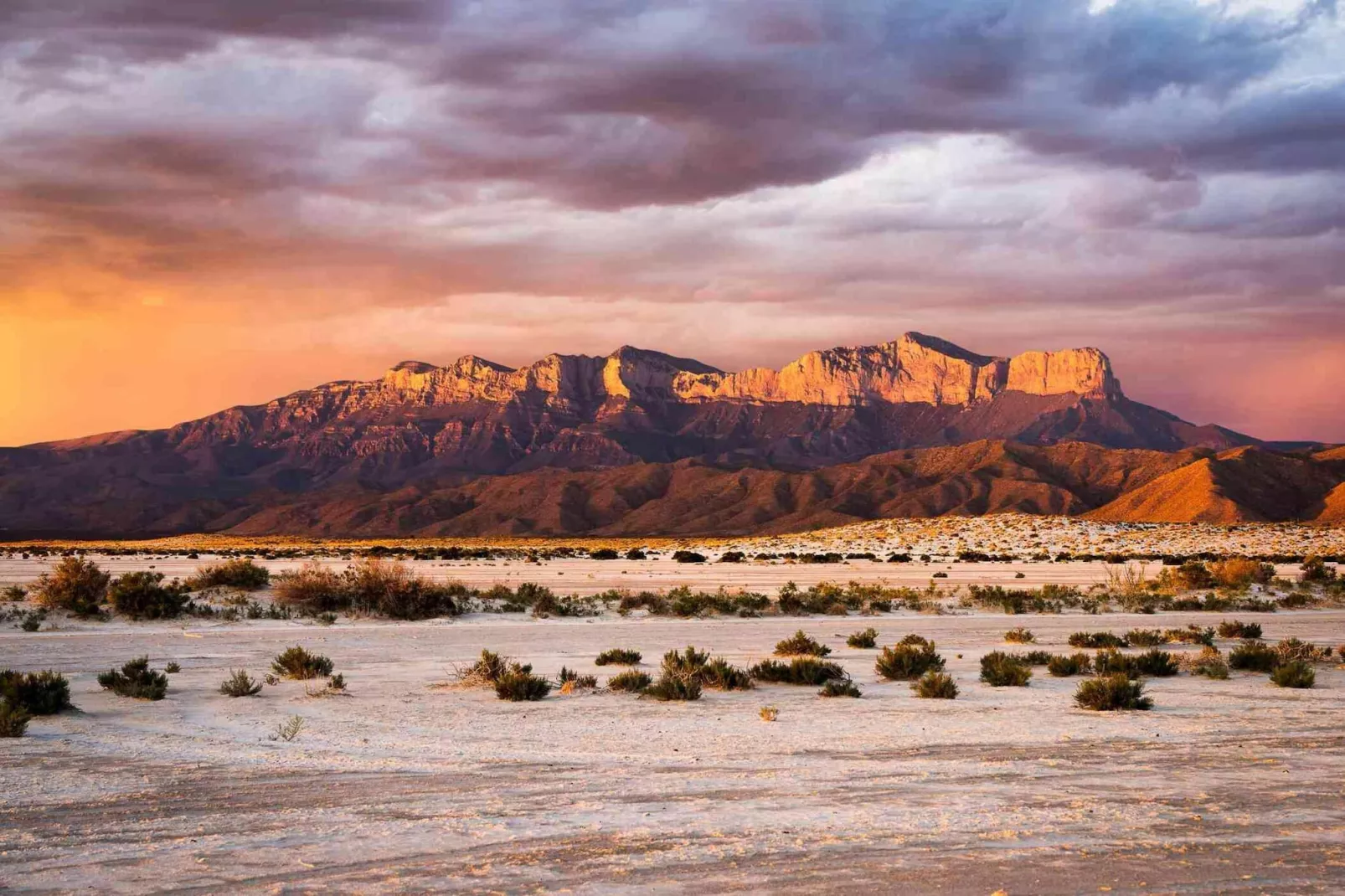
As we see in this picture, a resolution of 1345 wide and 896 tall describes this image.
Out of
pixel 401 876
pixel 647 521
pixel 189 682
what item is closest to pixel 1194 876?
pixel 401 876

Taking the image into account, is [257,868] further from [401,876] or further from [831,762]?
[831,762]

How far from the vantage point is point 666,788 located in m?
9.69

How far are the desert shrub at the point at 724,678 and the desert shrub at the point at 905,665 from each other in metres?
2.49

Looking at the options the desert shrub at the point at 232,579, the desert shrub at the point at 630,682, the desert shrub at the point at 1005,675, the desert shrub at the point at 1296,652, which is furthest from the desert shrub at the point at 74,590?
the desert shrub at the point at 1296,652

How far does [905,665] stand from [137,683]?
36.9 feet

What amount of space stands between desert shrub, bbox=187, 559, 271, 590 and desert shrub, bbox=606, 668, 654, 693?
2280cm

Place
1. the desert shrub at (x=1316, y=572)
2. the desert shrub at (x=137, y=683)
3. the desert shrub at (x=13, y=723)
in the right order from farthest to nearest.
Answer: the desert shrub at (x=1316, y=572)
the desert shrub at (x=137, y=683)
the desert shrub at (x=13, y=723)

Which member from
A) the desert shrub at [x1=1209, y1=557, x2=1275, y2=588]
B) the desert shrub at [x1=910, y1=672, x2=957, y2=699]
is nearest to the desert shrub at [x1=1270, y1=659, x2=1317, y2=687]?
the desert shrub at [x1=910, y1=672, x2=957, y2=699]

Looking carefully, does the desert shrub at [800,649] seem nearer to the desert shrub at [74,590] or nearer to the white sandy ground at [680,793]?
the white sandy ground at [680,793]

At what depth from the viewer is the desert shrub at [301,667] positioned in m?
17.0

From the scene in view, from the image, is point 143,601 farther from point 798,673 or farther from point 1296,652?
point 1296,652

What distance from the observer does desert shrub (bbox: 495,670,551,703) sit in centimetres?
1500

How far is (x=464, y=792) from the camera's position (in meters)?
9.52

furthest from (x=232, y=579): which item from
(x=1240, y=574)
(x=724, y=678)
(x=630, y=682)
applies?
(x=1240, y=574)
